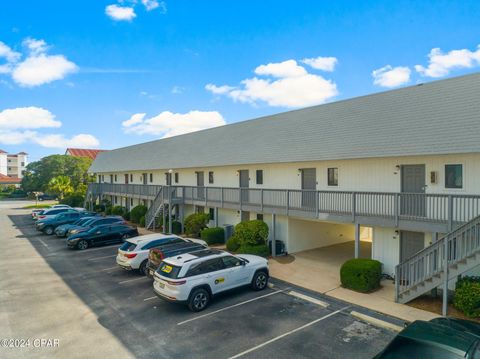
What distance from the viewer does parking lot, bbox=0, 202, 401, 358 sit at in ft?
27.3

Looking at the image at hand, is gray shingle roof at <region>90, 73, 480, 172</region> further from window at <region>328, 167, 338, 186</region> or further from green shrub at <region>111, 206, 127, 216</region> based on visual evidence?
green shrub at <region>111, 206, 127, 216</region>

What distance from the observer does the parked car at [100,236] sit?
2041cm

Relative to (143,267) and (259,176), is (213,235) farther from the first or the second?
(143,267)

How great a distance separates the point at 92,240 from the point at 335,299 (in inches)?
634

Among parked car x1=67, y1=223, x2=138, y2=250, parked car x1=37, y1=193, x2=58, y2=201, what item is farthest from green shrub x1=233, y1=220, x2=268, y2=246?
parked car x1=37, y1=193, x2=58, y2=201

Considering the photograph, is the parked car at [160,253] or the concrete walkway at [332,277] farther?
the parked car at [160,253]

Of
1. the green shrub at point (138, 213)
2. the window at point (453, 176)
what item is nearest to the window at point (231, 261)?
the window at point (453, 176)

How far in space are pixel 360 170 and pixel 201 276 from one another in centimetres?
921

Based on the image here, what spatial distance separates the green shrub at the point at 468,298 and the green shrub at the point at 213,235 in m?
13.6

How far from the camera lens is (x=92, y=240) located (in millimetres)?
21000

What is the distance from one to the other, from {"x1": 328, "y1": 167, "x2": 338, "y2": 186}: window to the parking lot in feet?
20.1

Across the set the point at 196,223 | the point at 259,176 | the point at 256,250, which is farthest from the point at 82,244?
the point at 259,176

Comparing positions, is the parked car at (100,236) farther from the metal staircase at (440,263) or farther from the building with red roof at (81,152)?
the building with red roof at (81,152)

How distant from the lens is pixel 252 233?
693 inches
